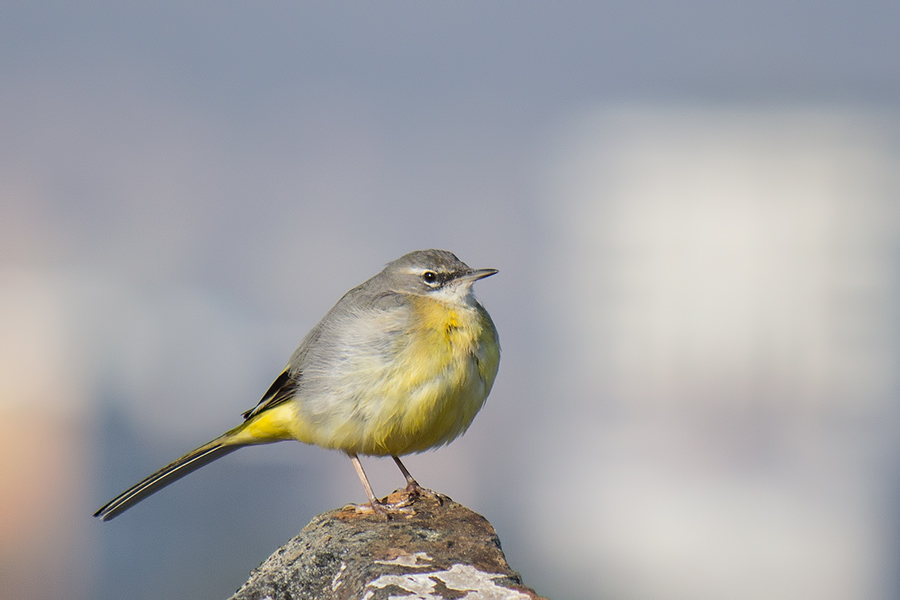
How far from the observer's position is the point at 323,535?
4691 mm

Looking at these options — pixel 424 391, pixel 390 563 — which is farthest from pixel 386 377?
pixel 390 563

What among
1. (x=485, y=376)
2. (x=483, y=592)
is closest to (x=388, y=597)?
(x=483, y=592)

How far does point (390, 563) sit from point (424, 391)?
1.71 meters

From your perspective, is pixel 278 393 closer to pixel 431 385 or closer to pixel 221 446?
pixel 221 446

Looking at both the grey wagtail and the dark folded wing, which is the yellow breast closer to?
the grey wagtail

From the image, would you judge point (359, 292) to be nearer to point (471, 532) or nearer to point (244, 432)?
point (244, 432)

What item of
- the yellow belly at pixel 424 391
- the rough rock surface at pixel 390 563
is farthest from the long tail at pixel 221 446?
the rough rock surface at pixel 390 563

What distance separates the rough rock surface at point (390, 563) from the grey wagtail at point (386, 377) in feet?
2.08

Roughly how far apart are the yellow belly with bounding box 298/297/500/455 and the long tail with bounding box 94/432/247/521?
90 centimetres

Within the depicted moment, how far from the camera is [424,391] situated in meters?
5.56

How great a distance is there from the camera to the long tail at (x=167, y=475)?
6.04 metres

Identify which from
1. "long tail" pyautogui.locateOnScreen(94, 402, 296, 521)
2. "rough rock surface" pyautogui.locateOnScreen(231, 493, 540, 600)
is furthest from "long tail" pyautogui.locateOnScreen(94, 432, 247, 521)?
"rough rock surface" pyautogui.locateOnScreen(231, 493, 540, 600)

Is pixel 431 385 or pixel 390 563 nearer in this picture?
pixel 390 563

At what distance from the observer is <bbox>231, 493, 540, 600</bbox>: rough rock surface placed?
12.1 feet
